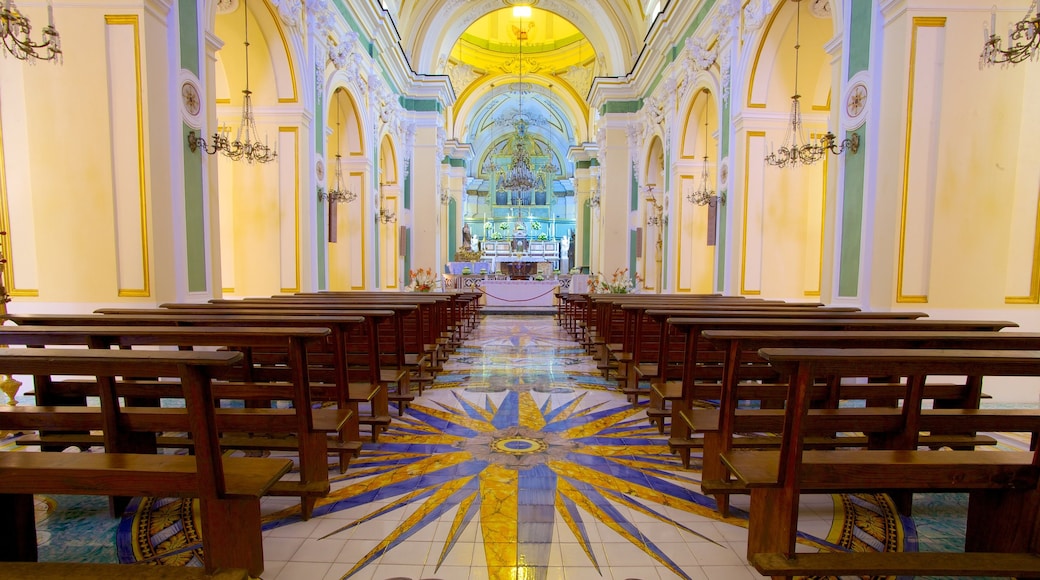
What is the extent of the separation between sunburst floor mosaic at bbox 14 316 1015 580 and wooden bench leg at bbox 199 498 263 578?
0.74 feet

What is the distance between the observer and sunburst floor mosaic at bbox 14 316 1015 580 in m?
2.02

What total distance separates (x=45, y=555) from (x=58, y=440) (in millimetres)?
709

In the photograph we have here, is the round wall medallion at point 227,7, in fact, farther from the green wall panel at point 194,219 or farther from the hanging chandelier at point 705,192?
the hanging chandelier at point 705,192

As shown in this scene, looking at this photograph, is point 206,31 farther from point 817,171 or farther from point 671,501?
point 817,171

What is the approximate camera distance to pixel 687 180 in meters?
10.4

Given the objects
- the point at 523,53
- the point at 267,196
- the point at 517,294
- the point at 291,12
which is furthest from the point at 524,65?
the point at 267,196

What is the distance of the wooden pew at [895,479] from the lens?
156 centimetres

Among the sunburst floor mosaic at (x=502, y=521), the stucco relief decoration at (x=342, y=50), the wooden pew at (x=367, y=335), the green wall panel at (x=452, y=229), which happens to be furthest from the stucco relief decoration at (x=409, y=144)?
the sunburst floor mosaic at (x=502, y=521)

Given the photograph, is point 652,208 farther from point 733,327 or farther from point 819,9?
point 733,327

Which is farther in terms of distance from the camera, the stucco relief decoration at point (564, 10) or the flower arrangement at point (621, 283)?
the stucco relief decoration at point (564, 10)

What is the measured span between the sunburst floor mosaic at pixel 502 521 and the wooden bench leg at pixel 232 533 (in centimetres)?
22

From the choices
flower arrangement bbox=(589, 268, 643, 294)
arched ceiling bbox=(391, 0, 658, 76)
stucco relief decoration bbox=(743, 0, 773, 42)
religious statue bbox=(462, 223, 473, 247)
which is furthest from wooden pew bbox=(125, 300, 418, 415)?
religious statue bbox=(462, 223, 473, 247)

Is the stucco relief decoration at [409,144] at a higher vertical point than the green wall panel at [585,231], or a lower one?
higher

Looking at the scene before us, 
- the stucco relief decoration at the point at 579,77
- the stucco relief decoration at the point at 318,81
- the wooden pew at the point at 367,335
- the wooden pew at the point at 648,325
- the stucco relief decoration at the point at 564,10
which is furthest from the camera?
the stucco relief decoration at the point at 579,77
